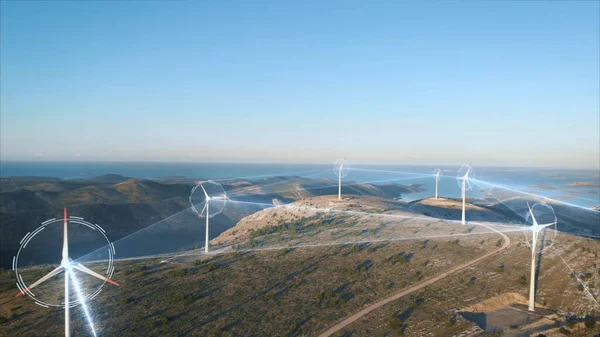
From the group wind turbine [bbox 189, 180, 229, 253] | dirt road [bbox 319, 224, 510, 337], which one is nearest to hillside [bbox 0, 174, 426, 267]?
wind turbine [bbox 189, 180, 229, 253]

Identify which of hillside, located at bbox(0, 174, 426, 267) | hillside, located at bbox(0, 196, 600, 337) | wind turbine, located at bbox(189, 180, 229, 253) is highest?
wind turbine, located at bbox(189, 180, 229, 253)

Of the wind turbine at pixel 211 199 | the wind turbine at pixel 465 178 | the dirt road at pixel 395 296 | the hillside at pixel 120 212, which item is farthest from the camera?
the hillside at pixel 120 212

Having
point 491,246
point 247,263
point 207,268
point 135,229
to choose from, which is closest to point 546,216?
point 491,246

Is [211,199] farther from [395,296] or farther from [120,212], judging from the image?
[120,212]

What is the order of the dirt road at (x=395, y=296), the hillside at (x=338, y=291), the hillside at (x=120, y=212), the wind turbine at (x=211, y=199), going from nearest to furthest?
the dirt road at (x=395, y=296), the hillside at (x=338, y=291), the wind turbine at (x=211, y=199), the hillside at (x=120, y=212)

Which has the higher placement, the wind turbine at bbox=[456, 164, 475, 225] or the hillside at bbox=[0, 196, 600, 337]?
the wind turbine at bbox=[456, 164, 475, 225]

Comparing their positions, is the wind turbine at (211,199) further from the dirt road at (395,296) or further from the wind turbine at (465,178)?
the wind turbine at (465,178)

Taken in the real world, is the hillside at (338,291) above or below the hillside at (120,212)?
above

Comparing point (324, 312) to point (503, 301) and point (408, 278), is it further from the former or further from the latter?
point (503, 301)

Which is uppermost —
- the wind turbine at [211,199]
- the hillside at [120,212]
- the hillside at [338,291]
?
the wind turbine at [211,199]

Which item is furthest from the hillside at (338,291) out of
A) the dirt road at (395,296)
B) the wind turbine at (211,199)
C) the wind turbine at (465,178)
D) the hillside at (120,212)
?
the hillside at (120,212)

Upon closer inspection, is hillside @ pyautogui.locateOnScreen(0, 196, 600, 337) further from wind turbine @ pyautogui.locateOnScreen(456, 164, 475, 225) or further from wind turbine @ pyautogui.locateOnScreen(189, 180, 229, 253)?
wind turbine @ pyautogui.locateOnScreen(456, 164, 475, 225)
